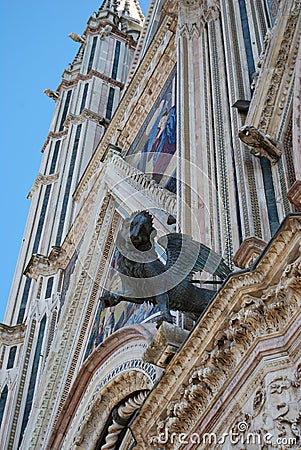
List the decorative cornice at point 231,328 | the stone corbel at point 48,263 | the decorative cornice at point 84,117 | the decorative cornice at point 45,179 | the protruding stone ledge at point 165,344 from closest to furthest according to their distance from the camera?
the decorative cornice at point 231,328 → the protruding stone ledge at point 165,344 → the stone corbel at point 48,263 → the decorative cornice at point 45,179 → the decorative cornice at point 84,117

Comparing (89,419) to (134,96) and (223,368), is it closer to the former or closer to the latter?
(223,368)

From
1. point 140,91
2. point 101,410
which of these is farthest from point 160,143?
point 101,410

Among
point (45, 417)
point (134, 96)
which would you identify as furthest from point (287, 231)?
point (134, 96)

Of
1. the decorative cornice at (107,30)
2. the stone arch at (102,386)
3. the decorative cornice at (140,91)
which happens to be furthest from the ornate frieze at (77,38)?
the stone arch at (102,386)

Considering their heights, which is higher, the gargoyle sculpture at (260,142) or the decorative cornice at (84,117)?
the decorative cornice at (84,117)

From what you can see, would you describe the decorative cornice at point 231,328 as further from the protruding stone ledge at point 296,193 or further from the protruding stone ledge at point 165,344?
the protruding stone ledge at point 296,193

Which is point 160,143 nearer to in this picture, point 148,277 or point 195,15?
point 195,15

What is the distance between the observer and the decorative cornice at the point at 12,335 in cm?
1428

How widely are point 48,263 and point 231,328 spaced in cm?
1074

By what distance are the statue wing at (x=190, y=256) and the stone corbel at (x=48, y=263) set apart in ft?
29.6

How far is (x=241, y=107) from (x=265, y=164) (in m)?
0.92

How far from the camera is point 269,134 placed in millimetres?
7066

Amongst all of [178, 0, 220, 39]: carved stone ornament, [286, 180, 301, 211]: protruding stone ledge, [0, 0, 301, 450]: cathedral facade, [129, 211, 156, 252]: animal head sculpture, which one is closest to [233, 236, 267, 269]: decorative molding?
[0, 0, 301, 450]: cathedral facade

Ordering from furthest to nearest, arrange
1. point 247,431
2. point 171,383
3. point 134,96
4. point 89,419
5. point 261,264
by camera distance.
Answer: point 134,96, point 89,419, point 171,383, point 261,264, point 247,431
